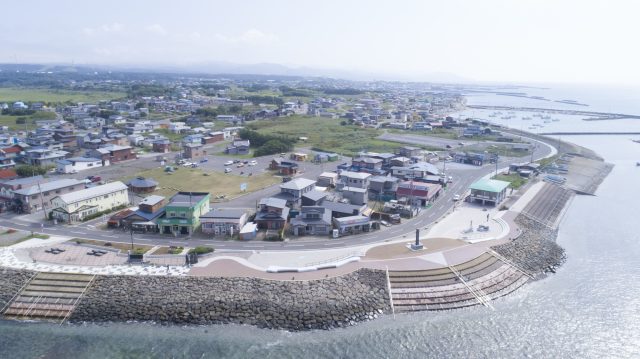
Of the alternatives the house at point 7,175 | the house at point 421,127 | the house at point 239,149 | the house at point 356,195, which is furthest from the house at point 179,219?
the house at point 421,127

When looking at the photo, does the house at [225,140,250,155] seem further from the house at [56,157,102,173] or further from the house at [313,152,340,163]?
the house at [56,157,102,173]

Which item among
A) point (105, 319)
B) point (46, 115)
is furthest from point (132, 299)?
point (46, 115)

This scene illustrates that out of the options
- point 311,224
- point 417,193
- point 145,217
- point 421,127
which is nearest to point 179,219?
point 145,217

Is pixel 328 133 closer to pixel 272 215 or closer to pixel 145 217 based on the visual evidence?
pixel 272 215

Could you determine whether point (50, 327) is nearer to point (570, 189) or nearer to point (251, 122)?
point (570, 189)

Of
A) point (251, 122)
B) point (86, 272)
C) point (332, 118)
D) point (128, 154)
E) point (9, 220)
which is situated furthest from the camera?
point (332, 118)

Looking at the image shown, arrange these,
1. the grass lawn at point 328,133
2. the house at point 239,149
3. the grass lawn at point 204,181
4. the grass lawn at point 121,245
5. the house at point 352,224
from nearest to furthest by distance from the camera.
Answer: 1. the grass lawn at point 121,245
2. the house at point 352,224
3. the grass lawn at point 204,181
4. the house at point 239,149
5. the grass lawn at point 328,133

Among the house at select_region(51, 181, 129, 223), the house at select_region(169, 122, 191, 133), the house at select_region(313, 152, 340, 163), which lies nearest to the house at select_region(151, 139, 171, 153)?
the house at select_region(169, 122, 191, 133)

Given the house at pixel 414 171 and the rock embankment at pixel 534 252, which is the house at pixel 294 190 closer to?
the house at pixel 414 171
